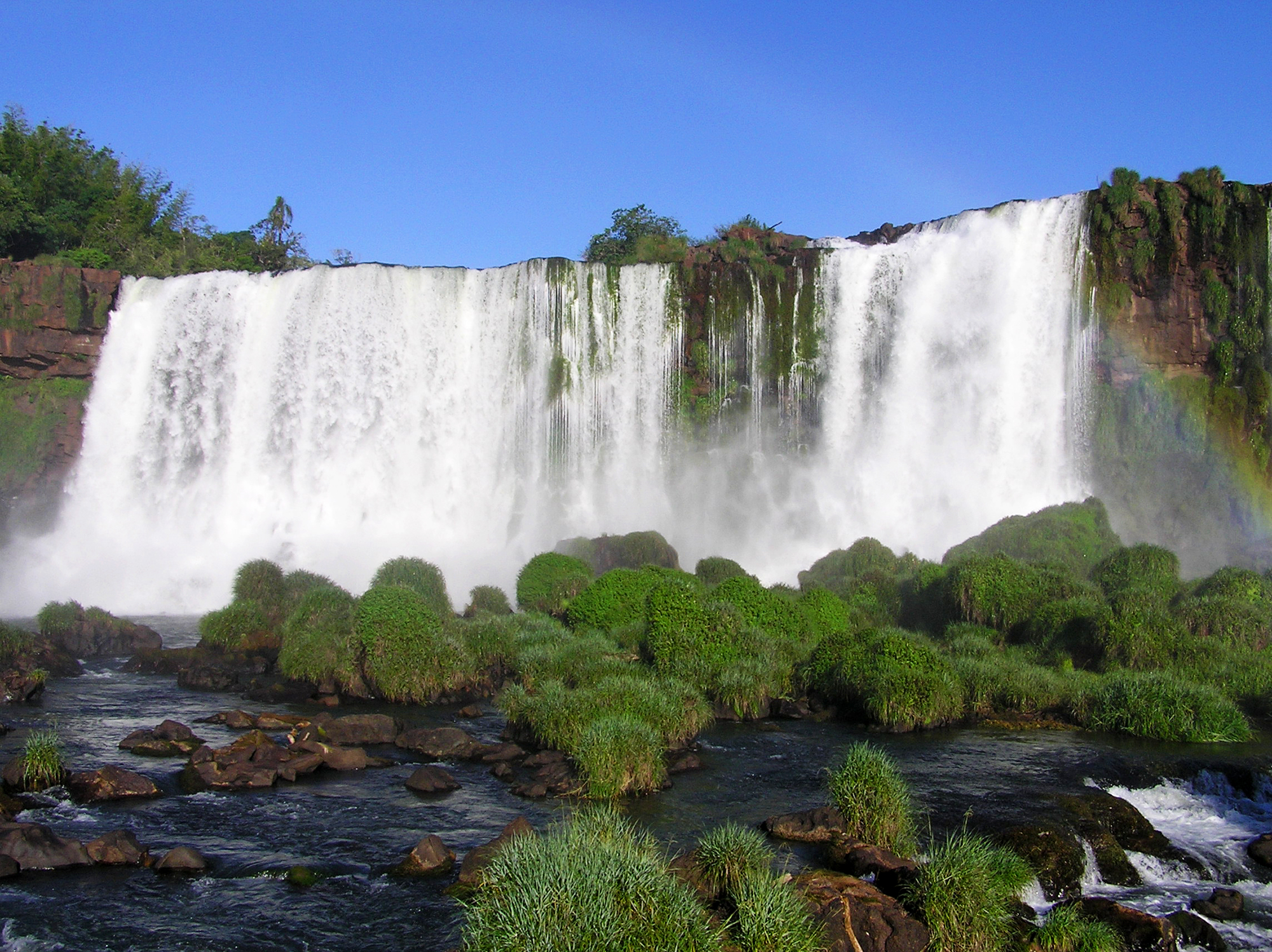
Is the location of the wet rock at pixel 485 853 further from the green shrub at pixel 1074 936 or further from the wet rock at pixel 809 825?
the green shrub at pixel 1074 936

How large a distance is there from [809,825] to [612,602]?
1134 centimetres

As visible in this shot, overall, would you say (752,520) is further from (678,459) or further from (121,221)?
(121,221)

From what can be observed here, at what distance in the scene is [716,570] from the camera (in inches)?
1041

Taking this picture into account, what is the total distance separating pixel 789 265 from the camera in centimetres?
3734

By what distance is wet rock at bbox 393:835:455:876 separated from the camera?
10.3 m

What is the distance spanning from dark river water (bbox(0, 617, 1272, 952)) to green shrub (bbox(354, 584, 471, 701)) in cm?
67

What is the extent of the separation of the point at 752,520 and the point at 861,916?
28.0 m

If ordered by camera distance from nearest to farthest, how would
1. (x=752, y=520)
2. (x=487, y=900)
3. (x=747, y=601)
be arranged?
(x=487, y=900) → (x=747, y=601) → (x=752, y=520)

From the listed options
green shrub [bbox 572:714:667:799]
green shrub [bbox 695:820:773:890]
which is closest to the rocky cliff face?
green shrub [bbox 572:714:667:799]

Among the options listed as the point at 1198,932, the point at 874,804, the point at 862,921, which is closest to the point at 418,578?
the point at 874,804

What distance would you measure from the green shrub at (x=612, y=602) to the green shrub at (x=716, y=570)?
3478mm

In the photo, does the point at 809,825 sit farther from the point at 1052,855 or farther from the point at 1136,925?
the point at 1136,925

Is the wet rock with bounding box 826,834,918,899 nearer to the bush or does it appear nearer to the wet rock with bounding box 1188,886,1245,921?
the wet rock with bounding box 1188,886,1245,921

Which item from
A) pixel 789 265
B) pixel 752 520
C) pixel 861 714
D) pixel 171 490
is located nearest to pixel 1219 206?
pixel 789 265
